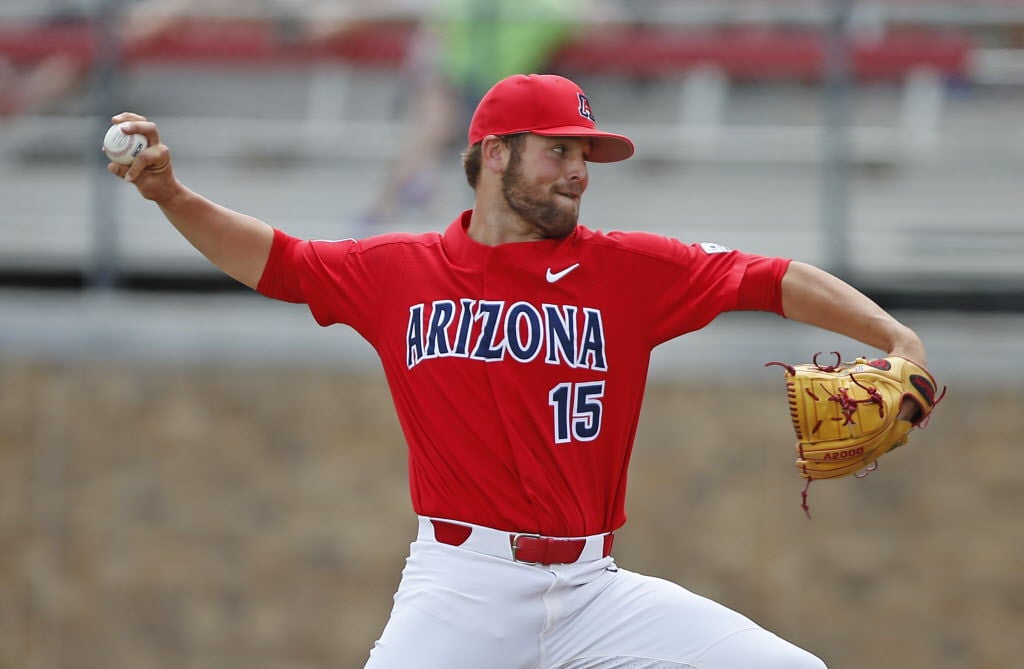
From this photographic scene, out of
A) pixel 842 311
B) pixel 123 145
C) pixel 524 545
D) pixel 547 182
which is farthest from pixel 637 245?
pixel 123 145

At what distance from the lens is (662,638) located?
3889 millimetres

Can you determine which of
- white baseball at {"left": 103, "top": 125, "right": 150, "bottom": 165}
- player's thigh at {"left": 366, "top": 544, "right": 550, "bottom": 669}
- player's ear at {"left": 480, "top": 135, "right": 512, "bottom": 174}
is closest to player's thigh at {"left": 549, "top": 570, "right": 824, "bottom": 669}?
player's thigh at {"left": 366, "top": 544, "right": 550, "bottom": 669}

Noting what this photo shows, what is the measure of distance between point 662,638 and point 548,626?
0.30 m

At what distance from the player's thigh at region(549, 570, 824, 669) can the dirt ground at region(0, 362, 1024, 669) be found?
2.62 metres

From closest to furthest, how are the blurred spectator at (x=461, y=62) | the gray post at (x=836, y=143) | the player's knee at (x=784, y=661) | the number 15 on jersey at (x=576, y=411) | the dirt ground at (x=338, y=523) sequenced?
the player's knee at (x=784, y=661)
the number 15 on jersey at (x=576, y=411)
the dirt ground at (x=338, y=523)
the gray post at (x=836, y=143)
the blurred spectator at (x=461, y=62)

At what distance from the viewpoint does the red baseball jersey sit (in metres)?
3.98

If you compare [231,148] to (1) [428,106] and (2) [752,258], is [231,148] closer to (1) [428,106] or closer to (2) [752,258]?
(1) [428,106]

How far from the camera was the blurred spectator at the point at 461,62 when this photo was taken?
6891mm

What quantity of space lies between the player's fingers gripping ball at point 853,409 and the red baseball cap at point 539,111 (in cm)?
87

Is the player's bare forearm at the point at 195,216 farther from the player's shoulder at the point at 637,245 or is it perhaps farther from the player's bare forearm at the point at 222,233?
the player's shoulder at the point at 637,245

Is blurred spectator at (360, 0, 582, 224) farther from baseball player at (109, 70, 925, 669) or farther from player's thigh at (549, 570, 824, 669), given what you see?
player's thigh at (549, 570, 824, 669)

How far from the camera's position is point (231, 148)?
750cm

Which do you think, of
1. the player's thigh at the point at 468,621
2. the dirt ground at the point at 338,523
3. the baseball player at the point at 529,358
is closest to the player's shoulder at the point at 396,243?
the baseball player at the point at 529,358

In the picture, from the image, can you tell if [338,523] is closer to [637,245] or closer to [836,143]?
[836,143]
